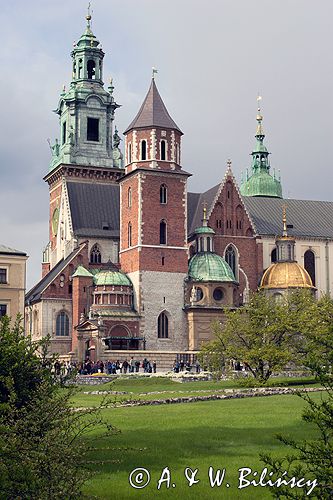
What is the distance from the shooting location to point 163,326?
72125 millimetres

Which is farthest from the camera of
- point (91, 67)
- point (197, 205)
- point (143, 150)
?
point (91, 67)

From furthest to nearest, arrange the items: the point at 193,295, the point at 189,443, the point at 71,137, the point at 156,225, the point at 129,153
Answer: the point at 71,137 < the point at 129,153 < the point at 156,225 < the point at 193,295 < the point at 189,443

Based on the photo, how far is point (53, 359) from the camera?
66.3 ft

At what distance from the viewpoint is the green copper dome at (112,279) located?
71750 millimetres

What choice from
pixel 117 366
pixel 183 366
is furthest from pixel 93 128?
pixel 183 366

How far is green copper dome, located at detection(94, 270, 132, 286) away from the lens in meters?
71.8

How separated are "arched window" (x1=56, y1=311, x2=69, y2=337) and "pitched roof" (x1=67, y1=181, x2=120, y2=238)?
8.54m

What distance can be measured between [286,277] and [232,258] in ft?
19.9

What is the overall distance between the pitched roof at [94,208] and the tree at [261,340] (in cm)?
3474

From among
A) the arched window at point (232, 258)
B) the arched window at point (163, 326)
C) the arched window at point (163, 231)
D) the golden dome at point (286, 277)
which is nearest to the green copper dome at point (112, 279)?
the arched window at point (163, 326)

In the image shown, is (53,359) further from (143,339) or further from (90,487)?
(143,339)

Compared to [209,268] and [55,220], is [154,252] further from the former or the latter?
[55,220]

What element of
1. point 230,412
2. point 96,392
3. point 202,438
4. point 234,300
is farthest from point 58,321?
point 202,438

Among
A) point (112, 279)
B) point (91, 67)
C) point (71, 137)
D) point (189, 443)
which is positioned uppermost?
point (91, 67)
